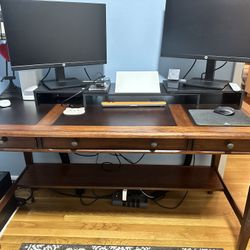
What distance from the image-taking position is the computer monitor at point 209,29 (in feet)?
4.09

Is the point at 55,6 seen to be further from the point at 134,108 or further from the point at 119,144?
the point at 119,144

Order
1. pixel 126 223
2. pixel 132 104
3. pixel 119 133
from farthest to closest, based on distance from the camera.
→ pixel 126 223, pixel 132 104, pixel 119 133

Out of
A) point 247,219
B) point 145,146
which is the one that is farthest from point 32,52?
point 247,219

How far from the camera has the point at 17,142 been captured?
1114mm

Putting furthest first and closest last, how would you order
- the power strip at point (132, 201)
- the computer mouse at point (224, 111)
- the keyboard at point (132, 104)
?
the power strip at point (132, 201) → the keyboard at point (132, 104) → the computer mouse at point (224, 111)

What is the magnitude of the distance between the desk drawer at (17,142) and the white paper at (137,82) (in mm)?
538

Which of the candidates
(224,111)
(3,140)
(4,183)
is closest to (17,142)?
(3,140)

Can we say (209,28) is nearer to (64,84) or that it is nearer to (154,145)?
(154,145)

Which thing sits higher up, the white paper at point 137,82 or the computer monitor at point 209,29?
the computer monitor at point 209,29

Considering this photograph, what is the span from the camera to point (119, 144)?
3.63 ft

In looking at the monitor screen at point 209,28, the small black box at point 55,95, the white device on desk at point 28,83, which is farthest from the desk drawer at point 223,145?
the white device on desk at point 28,83

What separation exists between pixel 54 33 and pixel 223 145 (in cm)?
104

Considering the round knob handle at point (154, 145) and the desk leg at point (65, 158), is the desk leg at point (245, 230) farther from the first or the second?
the desk leg at point (65, 158)

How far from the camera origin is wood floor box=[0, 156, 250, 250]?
144 centimetres
